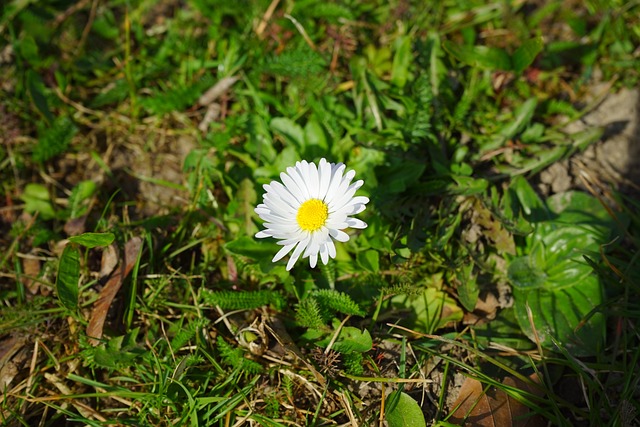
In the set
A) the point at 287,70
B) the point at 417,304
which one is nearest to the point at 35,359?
the point at 417,304

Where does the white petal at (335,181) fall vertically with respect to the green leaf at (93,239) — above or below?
above

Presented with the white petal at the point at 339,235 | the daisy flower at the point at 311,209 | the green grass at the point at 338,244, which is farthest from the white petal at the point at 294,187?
the green grass at the point at 338,244

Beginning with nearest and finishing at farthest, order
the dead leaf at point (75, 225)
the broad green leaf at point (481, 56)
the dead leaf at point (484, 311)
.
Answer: the dead leaf at point (484, 311) < the dead leaf at point (75, 225) < the broad green leaf at point (481, 56)

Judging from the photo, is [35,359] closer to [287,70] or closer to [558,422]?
[287,70]

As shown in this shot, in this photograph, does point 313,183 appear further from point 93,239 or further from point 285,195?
point 93,239

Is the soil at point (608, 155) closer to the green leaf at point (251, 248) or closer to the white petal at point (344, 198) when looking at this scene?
the white petal at point (344, 198)

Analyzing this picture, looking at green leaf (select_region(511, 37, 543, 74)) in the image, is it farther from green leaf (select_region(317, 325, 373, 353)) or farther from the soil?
green leaf (select_region(317, 325, 373, 353))

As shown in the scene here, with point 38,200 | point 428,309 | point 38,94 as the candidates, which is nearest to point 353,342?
point 428,309
